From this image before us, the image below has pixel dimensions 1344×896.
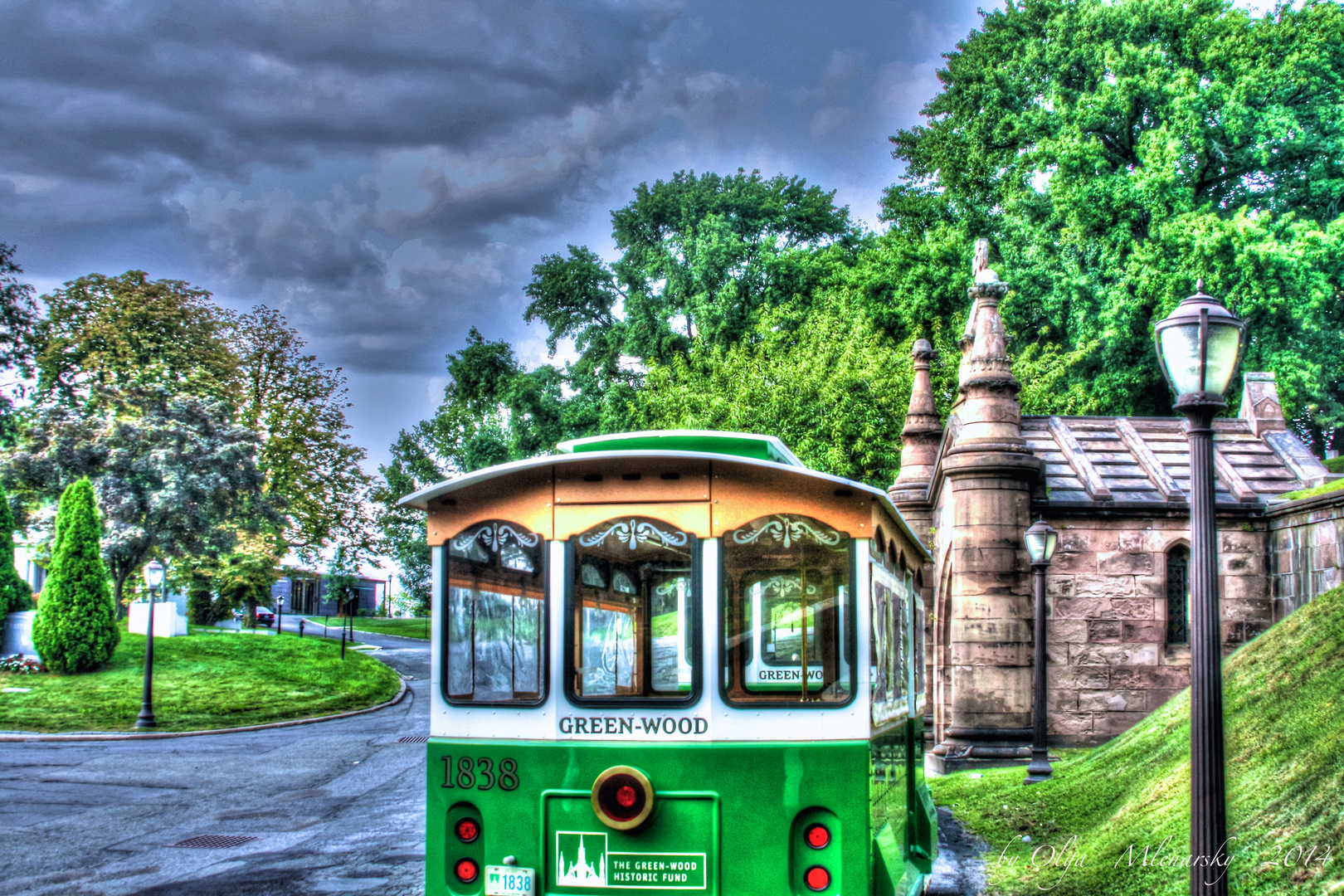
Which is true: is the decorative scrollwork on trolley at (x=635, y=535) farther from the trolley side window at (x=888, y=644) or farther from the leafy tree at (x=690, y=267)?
the leafy tree at (x=690, y=267)

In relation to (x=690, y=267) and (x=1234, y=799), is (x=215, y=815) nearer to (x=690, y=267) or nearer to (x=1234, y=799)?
(x=1234, y=799)

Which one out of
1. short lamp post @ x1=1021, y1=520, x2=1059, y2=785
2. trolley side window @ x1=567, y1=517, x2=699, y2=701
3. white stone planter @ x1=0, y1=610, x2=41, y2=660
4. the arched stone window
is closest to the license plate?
trolley side window @ x1=567, y1=517, x2=699, y2=701

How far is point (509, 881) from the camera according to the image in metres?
5.84

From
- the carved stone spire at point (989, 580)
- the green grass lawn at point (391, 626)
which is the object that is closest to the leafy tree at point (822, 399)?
the carved stone spire at point (989, 580)

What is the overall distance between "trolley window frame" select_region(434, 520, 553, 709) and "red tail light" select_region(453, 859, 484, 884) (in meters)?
0.83

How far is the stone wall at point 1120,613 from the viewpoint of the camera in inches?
616

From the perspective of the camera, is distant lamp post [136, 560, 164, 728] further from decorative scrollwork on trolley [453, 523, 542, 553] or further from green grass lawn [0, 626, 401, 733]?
decorative scrollwork on trolley [453, 523, 542, 553]

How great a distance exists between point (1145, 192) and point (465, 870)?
26554 millimetres

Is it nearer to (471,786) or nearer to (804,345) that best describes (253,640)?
(804,345)

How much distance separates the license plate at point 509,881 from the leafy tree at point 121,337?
3457 cm

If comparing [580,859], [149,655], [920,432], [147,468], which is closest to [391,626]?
[147,468]

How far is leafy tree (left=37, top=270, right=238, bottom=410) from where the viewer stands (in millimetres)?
38250

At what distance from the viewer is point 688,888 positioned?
5.66 metres
